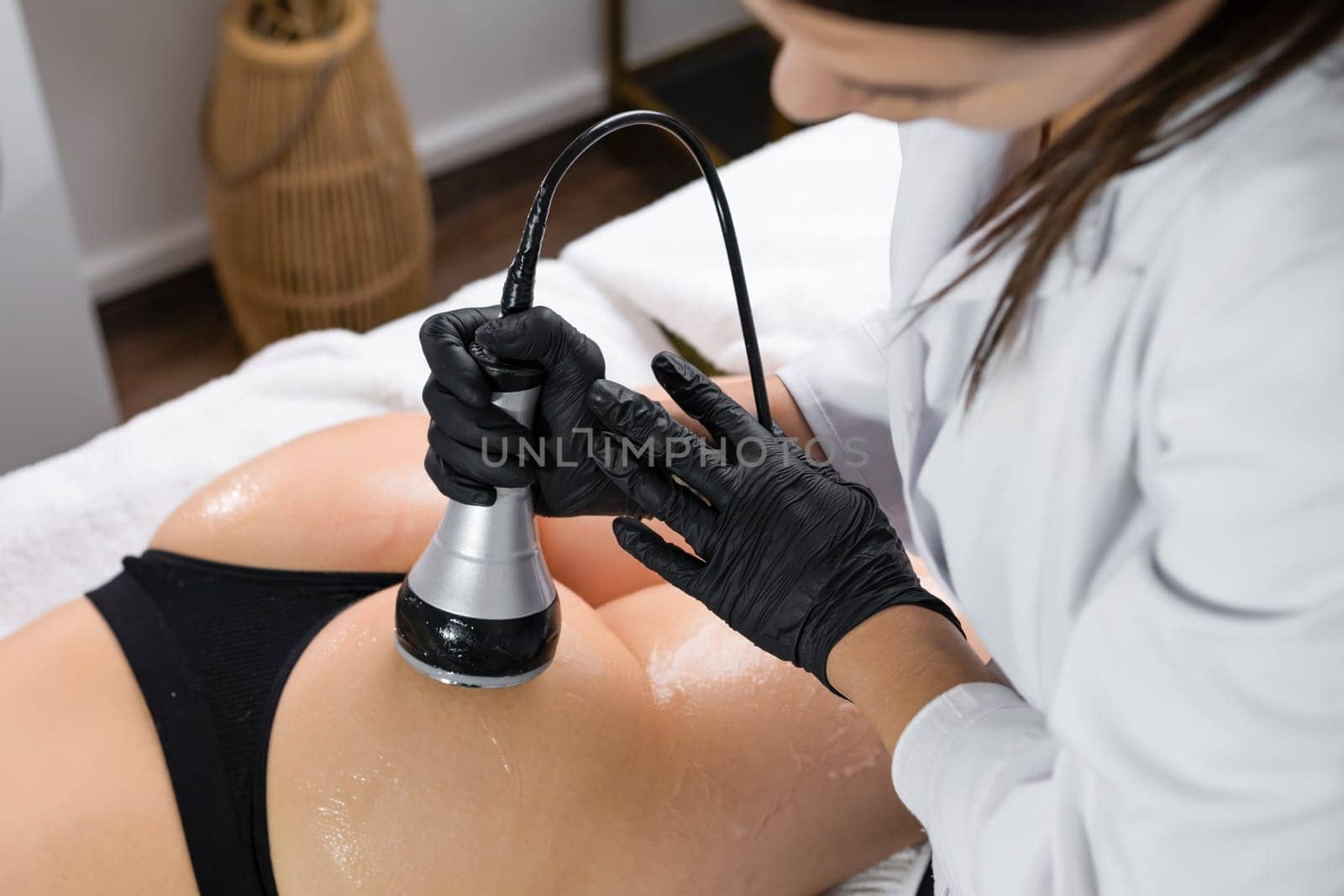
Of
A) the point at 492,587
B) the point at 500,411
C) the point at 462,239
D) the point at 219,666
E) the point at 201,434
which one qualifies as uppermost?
the point at 500,411

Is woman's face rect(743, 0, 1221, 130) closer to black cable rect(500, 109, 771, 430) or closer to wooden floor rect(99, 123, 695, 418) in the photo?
black cable rect(500, 109, 771, 430)

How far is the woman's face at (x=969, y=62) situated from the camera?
1.95ft

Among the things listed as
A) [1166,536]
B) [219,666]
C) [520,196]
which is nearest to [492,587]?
[219,666]

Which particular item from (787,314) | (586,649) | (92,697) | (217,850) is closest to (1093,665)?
(586,649)

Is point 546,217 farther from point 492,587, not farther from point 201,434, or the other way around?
point 201,434

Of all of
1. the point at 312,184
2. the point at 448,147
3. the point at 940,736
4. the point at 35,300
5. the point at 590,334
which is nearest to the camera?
the point at 940,736

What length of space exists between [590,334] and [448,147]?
4.59 ft

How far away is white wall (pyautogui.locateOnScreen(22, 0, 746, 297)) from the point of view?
228 cm

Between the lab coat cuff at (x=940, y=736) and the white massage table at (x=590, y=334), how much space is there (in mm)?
690

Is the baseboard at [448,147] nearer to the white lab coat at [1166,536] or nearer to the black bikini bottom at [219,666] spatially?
the black bikini bottom at [219,666]

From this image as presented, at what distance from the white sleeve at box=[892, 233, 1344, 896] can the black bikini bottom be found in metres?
0.60

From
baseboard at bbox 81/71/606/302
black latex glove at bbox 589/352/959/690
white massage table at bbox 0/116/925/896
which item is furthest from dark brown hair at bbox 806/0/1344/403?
baseboard at bbox 81/71/606/302

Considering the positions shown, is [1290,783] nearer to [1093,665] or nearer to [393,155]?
[1093,665]

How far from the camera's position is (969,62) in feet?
1.98
